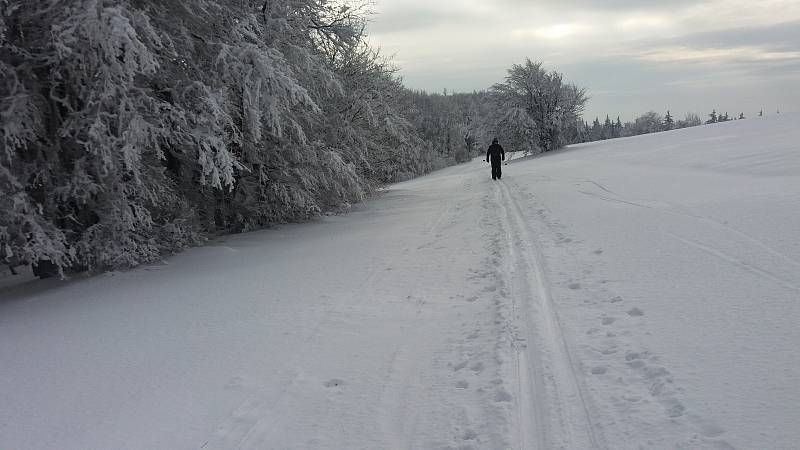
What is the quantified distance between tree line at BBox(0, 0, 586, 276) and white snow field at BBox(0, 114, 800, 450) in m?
1.16

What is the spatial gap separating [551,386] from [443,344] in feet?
4.01

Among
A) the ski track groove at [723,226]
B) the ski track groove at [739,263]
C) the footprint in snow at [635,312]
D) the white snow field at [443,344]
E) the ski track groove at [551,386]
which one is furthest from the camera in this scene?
the ski track groove at [723,226]

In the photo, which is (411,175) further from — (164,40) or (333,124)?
(164,40)

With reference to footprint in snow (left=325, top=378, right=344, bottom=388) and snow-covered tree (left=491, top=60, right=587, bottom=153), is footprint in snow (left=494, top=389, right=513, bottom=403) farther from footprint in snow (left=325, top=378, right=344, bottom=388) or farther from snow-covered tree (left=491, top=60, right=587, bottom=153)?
snow-covered tree (left=491, top=60, right=587, bottom=153)

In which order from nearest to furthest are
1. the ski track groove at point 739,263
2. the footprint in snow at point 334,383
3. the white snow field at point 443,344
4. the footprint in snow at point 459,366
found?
the white snow field at point 443,344 < the footprint in snow at point 334,383 < the footprint in snow at point 459,366 < the ski track groove at point 739,263

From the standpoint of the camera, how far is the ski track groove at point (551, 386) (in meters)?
3.24

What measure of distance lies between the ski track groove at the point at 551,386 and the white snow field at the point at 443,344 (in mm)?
19

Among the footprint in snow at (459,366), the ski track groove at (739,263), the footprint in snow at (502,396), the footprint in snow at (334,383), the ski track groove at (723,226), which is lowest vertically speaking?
the footprint in snow at (502,396)

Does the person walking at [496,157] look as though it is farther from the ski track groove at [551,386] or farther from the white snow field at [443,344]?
the ski track groove at [551,386]

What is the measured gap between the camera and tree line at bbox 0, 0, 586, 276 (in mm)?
7750

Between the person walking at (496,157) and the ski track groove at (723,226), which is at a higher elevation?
the person walking at (496,157)

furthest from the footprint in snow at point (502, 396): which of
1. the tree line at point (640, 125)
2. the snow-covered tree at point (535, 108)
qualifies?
the tree line at point (640, 125)

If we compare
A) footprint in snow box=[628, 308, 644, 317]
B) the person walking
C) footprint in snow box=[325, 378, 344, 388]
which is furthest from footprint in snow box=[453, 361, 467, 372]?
the person walking

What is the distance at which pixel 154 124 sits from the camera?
28.6 feet
